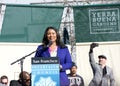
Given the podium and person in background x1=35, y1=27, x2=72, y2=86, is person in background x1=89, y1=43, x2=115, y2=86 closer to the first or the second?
person in background x1=35, y1=27, x2=72, y2=86

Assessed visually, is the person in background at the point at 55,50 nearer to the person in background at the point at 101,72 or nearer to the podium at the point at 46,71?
the podium at the point at 46,71

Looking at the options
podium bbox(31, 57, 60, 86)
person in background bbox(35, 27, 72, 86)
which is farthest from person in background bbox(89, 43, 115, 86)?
podium bbox(31, 57, 60, 86)

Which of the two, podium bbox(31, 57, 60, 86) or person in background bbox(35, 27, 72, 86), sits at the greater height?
person in background bbox(35, 27, 72, 86)

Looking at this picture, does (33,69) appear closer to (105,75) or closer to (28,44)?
(105,75)

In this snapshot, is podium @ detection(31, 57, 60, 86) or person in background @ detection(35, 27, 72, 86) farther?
person in background @ detection(35, 27, 72, 86)

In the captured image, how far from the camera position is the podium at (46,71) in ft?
14.7

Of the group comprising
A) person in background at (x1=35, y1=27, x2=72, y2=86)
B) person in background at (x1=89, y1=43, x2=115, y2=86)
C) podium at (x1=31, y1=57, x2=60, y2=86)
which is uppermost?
person in background at (x1=35, y1=27, x2=72, y2=86)

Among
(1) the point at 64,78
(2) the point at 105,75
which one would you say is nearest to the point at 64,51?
(1) the point at 64,78

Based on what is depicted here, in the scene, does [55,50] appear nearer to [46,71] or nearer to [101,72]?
[46,71]

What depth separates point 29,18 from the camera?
10.8 meters

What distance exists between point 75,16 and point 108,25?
2.66 ft

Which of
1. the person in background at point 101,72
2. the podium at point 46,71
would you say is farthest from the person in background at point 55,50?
the person in background at point 101,72

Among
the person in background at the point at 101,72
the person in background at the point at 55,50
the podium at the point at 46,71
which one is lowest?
the person in background at the point at 101,72

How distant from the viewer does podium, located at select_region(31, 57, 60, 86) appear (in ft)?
14.7
